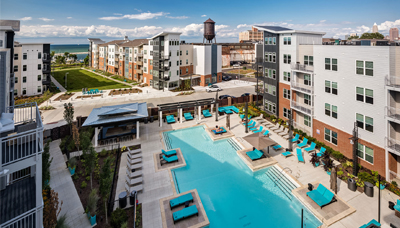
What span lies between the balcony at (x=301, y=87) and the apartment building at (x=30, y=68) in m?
50.0

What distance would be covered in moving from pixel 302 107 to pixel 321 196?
12.4 meters

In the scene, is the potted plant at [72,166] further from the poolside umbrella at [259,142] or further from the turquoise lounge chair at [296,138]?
the turquoise lounge chair at [296,138]

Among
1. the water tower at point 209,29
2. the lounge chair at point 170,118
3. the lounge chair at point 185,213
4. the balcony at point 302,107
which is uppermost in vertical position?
the water tower at point 209,29

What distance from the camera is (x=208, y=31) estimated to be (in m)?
61.0

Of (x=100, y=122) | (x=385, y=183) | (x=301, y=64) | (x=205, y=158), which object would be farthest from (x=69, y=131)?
(x=385, y=183)

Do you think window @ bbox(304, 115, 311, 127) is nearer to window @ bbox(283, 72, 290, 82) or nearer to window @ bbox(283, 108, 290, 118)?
window @ bbox(283, 108, 290, 118)

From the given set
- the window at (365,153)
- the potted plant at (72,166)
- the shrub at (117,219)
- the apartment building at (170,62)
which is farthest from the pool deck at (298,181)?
the apartment building at (170,62)

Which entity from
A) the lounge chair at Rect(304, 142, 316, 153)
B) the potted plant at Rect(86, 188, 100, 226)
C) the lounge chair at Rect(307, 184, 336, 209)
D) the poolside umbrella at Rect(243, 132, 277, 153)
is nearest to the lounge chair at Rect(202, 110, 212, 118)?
the poolside umbrella at Rect(243, 132, 277, 153)

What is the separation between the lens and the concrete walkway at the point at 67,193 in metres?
12.4

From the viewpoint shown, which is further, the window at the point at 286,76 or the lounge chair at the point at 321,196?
the window at the point at 286,76

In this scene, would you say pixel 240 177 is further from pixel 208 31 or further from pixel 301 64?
pixel 208 31

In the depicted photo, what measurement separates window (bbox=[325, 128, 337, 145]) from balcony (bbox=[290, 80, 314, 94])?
4.69m

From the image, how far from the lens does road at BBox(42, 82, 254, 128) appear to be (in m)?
31.1

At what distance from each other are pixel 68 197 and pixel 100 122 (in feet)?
31.7
